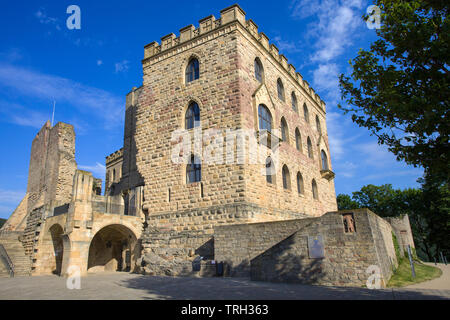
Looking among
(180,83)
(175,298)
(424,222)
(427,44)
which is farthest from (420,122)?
(424,222)

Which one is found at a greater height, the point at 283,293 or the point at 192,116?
the point at 192,116

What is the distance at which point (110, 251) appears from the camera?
59.8 ft

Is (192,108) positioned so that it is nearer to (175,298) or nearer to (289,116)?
(289,116)

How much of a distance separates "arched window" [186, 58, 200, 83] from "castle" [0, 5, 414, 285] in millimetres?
72

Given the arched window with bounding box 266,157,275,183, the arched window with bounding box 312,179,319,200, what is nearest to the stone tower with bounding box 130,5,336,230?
the arched window with bounding box 266,157,275,183

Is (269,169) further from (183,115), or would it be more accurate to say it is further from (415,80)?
(415,80)

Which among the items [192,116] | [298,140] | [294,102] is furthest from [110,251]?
[294,102]

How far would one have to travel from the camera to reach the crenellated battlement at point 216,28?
51.9 ft

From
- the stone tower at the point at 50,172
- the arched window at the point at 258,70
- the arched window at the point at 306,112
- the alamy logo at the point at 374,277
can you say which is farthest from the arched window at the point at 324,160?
the stone tower at the point at 50,172

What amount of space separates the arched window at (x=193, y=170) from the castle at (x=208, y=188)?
66 millimetres

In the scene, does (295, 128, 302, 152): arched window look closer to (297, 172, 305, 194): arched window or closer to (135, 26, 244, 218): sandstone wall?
(297, 172, 305, 194): arched window

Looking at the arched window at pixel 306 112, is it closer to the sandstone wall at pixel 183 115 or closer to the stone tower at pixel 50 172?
the sandstone wall at pixel 183 115

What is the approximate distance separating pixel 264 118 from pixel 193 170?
472 cm

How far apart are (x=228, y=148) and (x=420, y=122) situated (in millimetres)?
8499
